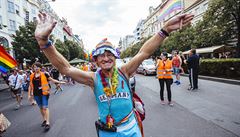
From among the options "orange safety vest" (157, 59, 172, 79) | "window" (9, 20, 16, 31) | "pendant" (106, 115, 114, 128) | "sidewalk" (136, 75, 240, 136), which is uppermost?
"window" (9, 20, 16, 31)

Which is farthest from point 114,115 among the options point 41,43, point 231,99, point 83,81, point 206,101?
point 231,99

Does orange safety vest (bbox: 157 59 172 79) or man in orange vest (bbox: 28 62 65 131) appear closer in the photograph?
man in orange vest (bbox: 28 62 65 131)

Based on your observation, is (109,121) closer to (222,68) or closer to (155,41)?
(155,41)

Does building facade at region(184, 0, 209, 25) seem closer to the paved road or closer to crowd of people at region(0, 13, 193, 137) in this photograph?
the paved road

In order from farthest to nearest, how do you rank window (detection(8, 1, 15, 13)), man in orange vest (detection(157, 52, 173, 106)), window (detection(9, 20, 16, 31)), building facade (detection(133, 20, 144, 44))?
building facade (detection(133, 20, 144, 44))
window (detection(9, 20, 16, 31))
window (detection(8, 1, 15, 13))
man in orange vest (detection(157, 52, 173, 106))

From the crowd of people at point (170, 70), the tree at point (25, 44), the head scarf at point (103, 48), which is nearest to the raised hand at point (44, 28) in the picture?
the head scarf at point (103, 48)

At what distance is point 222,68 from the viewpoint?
11953mm

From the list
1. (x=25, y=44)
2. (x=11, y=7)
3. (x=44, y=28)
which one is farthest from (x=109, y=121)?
(x=11, y=7)

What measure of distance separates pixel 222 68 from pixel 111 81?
1201 centimetres

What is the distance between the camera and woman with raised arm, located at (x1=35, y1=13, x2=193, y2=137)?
6.19ft

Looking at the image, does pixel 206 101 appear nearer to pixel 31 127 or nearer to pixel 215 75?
pixel 31 127

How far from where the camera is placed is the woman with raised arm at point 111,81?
1887mm

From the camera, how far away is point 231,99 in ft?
22.4

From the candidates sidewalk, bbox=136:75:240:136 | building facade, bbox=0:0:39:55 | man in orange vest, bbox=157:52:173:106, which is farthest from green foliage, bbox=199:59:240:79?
building facade, bbox=0:0:39:55
